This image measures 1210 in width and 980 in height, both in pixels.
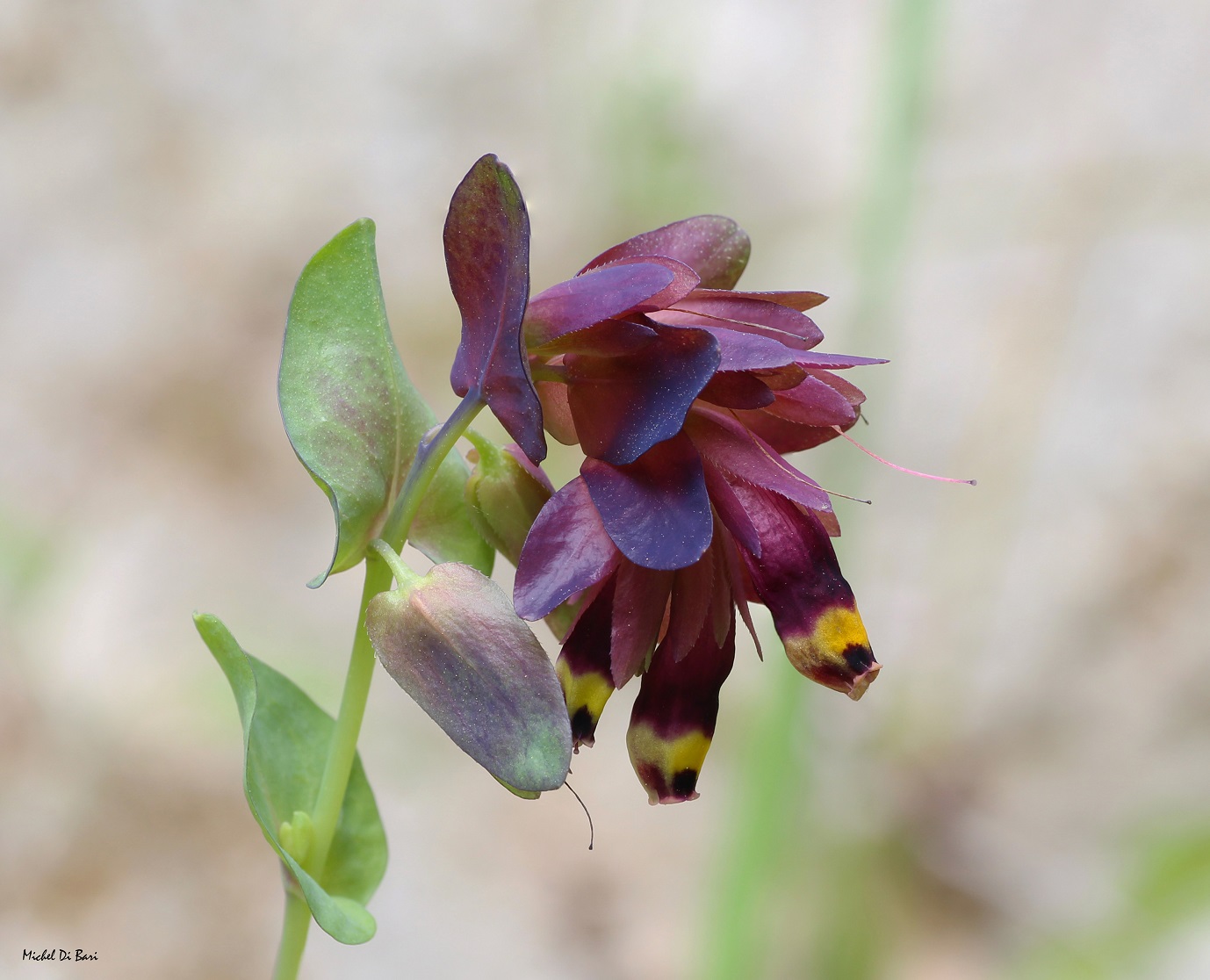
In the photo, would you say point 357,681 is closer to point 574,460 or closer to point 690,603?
point 690,603

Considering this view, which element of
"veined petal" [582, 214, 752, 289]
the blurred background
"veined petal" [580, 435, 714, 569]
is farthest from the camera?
the blurred background

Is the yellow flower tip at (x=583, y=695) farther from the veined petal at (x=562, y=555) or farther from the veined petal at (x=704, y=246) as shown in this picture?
the veined petal at (x=704, y=246)

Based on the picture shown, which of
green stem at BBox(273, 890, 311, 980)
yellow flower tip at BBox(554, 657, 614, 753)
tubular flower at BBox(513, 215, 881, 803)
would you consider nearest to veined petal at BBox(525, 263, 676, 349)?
tubular flower at BBox(513, 215, 881, 803)

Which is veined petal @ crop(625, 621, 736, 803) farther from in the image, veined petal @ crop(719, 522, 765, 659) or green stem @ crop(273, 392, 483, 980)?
green stem @ crop(273, 392, 483, 980)

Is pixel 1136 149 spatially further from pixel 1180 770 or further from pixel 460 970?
pixel 460 970

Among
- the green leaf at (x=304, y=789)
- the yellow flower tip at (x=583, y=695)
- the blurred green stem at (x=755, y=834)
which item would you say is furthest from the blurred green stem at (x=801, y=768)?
the yellow flower tip at (x=583, y=695)

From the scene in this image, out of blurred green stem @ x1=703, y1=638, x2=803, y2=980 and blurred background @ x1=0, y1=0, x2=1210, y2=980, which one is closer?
blurred green stem @ x1=703, y1=638, x2=803, y2=980
